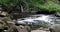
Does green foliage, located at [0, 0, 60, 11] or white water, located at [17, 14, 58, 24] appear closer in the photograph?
white water, located at [17, 14, 58, 24]

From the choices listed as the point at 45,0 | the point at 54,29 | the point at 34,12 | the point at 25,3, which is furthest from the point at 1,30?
the point at 45,0

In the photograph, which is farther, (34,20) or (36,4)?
(36,4)

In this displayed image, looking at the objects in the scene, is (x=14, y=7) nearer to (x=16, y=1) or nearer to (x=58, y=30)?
(x=16, y=1)

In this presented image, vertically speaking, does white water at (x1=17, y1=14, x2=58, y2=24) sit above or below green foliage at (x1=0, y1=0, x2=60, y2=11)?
below

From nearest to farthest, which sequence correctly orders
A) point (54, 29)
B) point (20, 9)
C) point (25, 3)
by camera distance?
point (54, 29), point (25, 3), point (20, 9)

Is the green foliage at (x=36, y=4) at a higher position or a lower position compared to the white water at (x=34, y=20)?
higher

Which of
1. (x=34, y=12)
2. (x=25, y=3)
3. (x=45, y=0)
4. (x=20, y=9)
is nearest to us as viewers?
(x=25, y=3)

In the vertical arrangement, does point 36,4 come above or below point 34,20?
above

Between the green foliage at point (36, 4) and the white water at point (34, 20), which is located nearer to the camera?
the white water at point (34, 20)

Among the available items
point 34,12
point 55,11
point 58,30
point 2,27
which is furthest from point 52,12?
point 58,30

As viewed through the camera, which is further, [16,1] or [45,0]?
[45,0]

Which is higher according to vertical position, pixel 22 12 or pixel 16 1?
pixel 16 1

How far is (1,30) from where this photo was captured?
10.6m

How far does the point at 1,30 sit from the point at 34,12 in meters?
11.7
